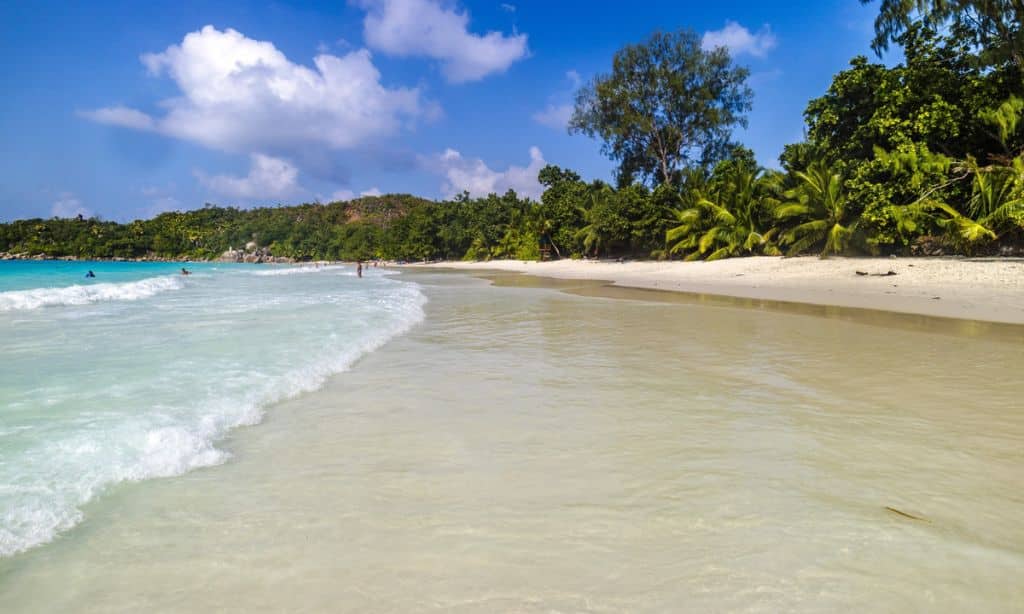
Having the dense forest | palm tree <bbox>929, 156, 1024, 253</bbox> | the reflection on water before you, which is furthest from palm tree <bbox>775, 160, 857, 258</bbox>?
the reflection on water

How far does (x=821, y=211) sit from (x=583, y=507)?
85.2ft

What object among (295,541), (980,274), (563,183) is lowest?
(295,541)

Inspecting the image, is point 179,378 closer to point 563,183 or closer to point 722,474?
point 722,474

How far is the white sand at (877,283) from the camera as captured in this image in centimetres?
1195

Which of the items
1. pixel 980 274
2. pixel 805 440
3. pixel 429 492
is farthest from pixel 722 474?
pixel 980 274

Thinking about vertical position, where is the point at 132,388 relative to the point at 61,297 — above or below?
below

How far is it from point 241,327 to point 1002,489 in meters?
10.7

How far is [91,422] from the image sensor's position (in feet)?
13.9

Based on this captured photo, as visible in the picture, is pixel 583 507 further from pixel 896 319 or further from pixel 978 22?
pixel 978 22

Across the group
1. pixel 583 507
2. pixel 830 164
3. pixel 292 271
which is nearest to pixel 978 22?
pixel 830 164

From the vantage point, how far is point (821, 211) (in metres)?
24.0

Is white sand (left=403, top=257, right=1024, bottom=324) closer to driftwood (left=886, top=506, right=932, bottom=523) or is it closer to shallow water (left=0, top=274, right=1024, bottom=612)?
shallow water (left=0, top=274, right=1024, bottom=612)

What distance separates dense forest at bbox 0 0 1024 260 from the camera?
63.1 ft

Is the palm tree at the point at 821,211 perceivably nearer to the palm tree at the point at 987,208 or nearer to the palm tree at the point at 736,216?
the palm tree at the point at 736,216
